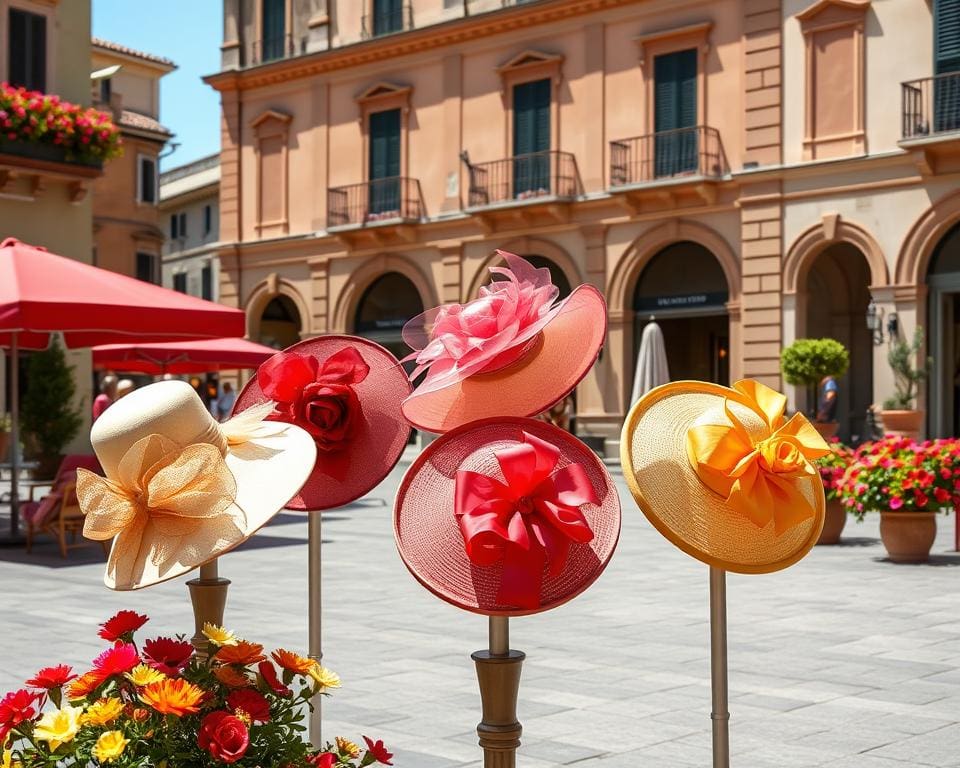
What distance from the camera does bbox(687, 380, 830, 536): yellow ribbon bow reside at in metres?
2.89

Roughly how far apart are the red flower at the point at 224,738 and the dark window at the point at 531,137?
26763 mm

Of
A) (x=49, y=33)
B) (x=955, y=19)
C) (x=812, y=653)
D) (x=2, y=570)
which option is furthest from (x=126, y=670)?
(x=955, y=19)

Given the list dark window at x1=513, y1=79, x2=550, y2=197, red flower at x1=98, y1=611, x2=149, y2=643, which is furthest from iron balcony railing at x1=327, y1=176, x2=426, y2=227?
red flower at x1=98, y1=611, x2=149, y2=643

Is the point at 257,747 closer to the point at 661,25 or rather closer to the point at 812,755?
the point at 812,755

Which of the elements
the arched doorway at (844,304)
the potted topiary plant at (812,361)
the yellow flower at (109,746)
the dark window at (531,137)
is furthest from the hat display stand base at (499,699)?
the arched doorway at (844,304)

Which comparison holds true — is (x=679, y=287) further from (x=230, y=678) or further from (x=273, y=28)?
(x=230, y=678)

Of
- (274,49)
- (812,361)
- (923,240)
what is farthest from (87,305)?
(274,49)

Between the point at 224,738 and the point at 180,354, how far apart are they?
1645 cm

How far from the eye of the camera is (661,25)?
2705 cm

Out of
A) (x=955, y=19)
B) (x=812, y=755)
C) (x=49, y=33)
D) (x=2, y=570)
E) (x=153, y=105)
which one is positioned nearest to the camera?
(x=812, y=755)

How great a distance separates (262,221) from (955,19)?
59.5 ft

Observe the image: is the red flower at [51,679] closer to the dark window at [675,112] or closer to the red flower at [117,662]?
the red flower at [117,662]

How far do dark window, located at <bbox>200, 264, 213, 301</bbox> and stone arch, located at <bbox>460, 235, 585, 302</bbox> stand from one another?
24.1 m

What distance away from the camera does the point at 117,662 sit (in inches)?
96.3
